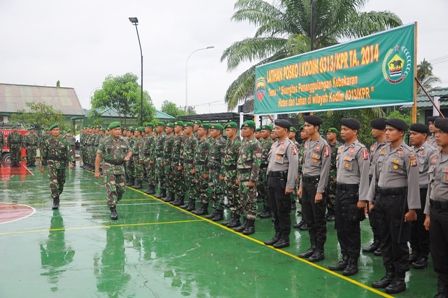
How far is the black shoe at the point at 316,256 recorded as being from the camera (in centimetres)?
553

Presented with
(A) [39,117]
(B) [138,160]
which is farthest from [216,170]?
(A) [39,117]

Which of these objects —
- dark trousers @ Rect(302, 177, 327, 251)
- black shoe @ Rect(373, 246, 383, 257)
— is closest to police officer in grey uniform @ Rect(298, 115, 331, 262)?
dark trousers @ Rect(302, 177, 327, 251)

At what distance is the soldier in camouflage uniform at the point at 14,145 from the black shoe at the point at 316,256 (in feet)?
53.2

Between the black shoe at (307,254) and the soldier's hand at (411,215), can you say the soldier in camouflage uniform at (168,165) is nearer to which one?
the black shoe at (307,254)

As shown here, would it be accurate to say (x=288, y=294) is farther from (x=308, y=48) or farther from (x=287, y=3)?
(x=287, y=3)

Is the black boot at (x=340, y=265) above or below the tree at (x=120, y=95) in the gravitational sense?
below

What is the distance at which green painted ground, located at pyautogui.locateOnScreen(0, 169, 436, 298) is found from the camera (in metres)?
4.46

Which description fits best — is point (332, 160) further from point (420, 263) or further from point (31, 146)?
point (31, 146)

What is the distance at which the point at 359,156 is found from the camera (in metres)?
5.06

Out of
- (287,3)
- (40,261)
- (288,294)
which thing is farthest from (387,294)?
(287,3)

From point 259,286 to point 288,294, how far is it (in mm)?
343

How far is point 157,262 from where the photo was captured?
5.39m

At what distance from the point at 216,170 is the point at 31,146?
13522 mm

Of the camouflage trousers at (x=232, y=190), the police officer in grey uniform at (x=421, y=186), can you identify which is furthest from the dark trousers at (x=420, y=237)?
the camouflage trousers at (x=232, y=190)
